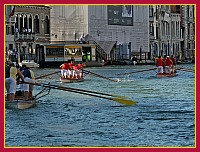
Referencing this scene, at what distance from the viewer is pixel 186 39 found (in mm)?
83250

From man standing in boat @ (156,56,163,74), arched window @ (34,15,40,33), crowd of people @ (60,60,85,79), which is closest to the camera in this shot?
crowd of people @ (60,60,85,79)

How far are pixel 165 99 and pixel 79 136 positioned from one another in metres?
7.84

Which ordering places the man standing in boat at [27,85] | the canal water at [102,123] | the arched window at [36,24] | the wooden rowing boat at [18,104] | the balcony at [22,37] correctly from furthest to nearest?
the arched window at [36,24]
the balcony at [22,37]
the man standing in boat at [27,85]
the wooden rowing boat at [18,104]
the canal water at [102,123]

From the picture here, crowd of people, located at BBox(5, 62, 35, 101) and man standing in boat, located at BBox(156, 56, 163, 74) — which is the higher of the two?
man standing in boat, located at BBox(156, 56, 163, 74)

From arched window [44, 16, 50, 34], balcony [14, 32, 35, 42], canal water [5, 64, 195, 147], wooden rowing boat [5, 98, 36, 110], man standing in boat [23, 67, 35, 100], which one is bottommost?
canal water [5, 64, 195, 147]

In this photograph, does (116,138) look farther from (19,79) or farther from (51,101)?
(51,101)

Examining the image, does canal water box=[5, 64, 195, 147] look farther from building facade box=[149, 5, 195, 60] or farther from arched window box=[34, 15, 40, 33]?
building facade box=[149, 5, 195, 60]

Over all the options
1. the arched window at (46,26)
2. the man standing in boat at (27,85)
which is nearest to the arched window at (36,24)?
the arched window at (46,26)

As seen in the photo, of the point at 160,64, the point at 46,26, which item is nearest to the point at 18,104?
the point at 160,64

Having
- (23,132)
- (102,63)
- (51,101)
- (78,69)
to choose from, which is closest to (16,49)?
(102,63)

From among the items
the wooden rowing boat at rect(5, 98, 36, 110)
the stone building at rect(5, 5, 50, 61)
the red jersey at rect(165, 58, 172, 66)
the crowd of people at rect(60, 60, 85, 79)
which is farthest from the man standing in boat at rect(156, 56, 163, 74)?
the stone building at rect(5, 5, 50, 61)

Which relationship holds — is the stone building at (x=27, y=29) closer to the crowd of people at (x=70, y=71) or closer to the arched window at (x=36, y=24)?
the arched window at (x=36, y=24)

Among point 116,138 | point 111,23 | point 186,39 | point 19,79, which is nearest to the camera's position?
point 116,138

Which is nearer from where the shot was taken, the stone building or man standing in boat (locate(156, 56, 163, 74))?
man standing in boat (locate(156, 56, 163, 74))
